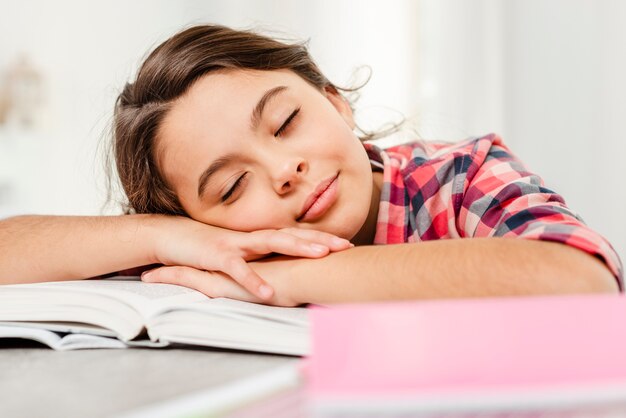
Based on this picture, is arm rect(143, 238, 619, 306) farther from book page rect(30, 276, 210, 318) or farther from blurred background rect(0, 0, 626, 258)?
blurred background rect(0, 0, 626, 258)

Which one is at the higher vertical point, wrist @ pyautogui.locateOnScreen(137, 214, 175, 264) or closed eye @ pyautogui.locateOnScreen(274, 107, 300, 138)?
closed eye @ pyautogui.locateOnScreen(274, 107, 300, 138)

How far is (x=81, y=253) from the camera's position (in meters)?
0.93

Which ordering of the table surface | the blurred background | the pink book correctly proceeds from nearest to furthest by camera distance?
the pink book, the table surface, the blurred background

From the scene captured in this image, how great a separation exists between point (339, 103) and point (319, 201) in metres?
0.33

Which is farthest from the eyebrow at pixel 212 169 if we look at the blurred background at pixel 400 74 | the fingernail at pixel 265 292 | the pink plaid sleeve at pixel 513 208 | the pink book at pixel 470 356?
the blurred background at pixel 400 74

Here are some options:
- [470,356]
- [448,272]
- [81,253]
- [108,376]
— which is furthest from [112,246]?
[470,356]

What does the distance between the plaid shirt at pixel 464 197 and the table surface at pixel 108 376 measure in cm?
35

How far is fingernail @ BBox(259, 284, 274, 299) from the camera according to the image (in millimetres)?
751

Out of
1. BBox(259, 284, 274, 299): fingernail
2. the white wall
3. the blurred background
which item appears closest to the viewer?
BBox(259, 284, 274, 299): fingernail

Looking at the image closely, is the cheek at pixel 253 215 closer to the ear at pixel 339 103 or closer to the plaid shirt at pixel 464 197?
the plaid shirt at pixel 464 197

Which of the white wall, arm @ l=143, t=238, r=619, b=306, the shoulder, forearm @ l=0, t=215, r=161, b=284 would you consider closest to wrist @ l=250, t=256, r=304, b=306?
arm @ l=143, t=238, r=619, b=306

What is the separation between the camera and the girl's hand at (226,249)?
780mm

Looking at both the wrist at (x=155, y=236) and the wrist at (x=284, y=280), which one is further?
the wrist at (x=155, y=236)

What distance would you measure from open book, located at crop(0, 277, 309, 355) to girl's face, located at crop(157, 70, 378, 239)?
0.17 metres
